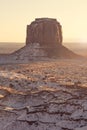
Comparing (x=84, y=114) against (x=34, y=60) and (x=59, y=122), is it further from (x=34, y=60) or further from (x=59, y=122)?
(x=34, y=60)

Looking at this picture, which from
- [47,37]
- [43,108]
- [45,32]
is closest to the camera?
[43,108]

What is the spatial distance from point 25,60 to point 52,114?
58.7m

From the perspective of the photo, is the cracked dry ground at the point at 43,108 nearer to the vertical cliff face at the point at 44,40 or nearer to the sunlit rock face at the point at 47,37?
the vertical cliff face at the point at 44,40

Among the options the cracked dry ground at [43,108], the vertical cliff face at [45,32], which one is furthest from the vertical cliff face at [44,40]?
the cracked dry ground at [43,108]

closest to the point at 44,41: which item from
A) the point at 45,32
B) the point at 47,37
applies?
the point at 47,37

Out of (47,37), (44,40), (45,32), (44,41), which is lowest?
(44,41)

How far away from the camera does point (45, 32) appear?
94.8 metres

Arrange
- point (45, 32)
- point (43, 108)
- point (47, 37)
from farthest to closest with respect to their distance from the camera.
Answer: point (45, 32), point (47, 37), point (43, 108)

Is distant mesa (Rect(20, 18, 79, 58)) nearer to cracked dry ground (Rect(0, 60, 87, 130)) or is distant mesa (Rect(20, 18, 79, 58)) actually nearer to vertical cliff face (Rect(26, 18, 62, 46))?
vertical cliff face (Rect(26, 18, 62, 46))

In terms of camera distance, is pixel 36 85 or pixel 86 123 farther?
pixel 36 85

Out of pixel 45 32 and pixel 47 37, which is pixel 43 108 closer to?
pixel 47 37

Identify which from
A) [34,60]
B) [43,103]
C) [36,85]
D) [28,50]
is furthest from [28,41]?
[43,103]

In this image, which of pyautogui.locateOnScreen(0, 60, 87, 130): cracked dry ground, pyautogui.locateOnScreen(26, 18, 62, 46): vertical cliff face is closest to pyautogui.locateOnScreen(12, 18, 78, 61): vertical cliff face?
pyautogui.locateOnScreen(26, 18, 62, 46): vertical cliff face

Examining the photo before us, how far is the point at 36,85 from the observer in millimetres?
38906
